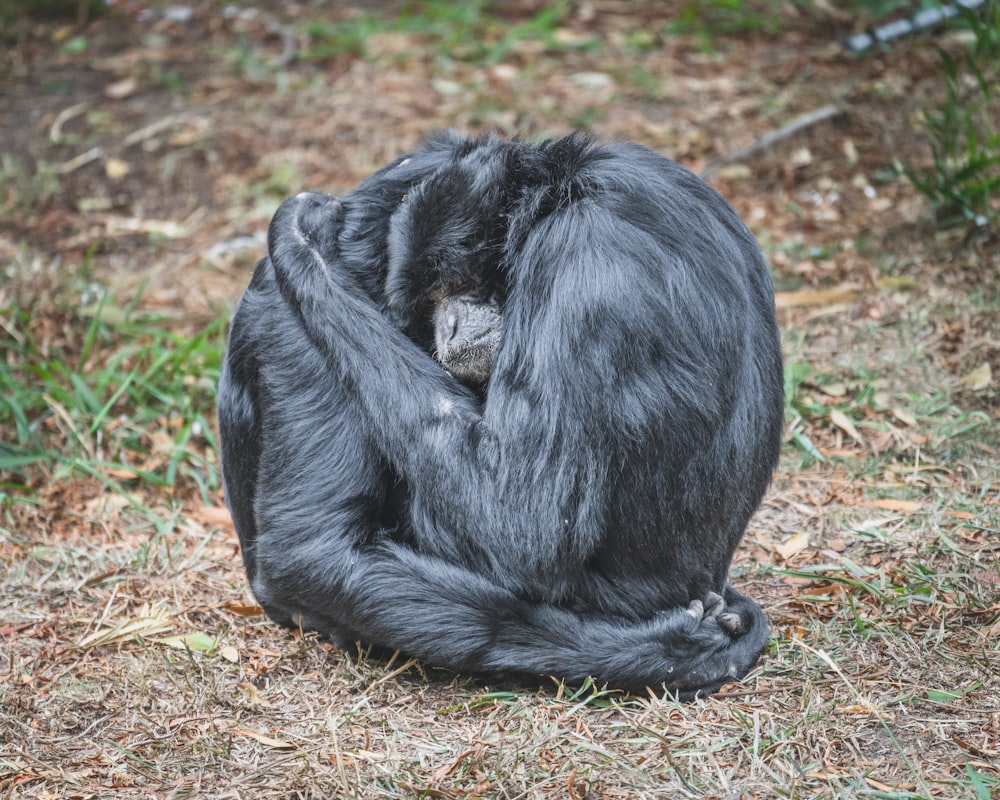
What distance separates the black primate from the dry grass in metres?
0.29

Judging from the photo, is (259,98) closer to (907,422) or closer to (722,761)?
(907,422)

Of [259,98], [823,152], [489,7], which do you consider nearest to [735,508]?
[823,152]

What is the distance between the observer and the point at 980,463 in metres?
5.13

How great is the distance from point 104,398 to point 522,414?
3.47 m

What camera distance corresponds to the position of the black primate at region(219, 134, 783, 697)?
11.4ft

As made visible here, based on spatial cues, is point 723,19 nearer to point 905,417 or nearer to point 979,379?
point 979,379

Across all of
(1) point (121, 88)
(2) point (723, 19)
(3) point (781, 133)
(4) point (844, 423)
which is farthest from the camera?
(2) point (723, 19)

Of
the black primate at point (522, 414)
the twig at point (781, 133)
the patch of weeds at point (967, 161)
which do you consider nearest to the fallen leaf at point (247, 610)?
the black primate at point (522, 414)

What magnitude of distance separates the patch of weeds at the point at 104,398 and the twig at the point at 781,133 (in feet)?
12.9

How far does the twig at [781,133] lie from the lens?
8.01 metres

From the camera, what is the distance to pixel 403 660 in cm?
411

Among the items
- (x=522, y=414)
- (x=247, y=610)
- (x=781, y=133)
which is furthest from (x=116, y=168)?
(x=522, y=414)

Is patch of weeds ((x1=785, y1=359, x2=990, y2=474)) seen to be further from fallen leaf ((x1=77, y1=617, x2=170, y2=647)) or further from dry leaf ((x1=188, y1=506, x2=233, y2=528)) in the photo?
fallen leaf ((x1=77, y1=617, x2=170, y2=647))

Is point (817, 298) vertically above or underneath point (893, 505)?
above
